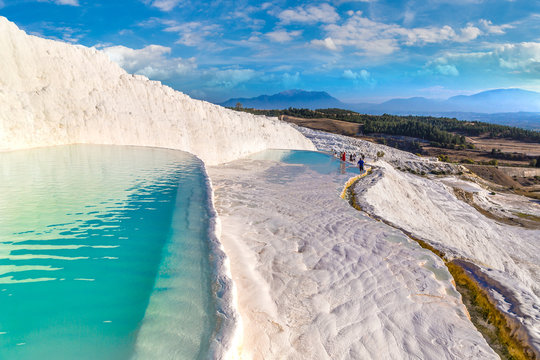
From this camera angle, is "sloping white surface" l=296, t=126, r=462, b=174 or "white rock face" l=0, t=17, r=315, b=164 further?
"sloping white surface" l=296, t=126, r=462, b=174

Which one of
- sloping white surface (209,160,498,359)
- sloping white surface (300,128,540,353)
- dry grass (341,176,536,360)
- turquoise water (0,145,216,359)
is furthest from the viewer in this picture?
sloping white surface (300,128,540,353)

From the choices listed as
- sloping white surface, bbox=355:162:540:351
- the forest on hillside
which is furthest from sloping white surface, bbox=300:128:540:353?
the forest on hillside

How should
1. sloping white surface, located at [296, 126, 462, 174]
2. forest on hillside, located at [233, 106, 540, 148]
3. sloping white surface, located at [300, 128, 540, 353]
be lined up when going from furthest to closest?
1. forest on hillside, located at [233, 106, 540, 148]
2. sloping white surface, located at [296, 126, 462, 174]
3. sloping white surface, located at [300, 128, 540, 353]

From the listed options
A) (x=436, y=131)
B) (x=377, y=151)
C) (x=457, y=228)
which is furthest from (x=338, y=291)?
(x=436, y=131)

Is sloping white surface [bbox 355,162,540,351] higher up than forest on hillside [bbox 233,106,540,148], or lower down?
lower down

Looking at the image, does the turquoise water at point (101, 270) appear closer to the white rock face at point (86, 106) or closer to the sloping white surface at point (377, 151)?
the white rock face at point (86, 106)

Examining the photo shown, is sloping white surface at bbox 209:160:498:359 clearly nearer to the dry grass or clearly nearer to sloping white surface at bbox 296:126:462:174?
the dry grass

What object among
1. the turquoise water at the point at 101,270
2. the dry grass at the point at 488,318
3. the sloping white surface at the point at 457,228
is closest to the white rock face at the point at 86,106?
the turquoise water at the point at 101,270
